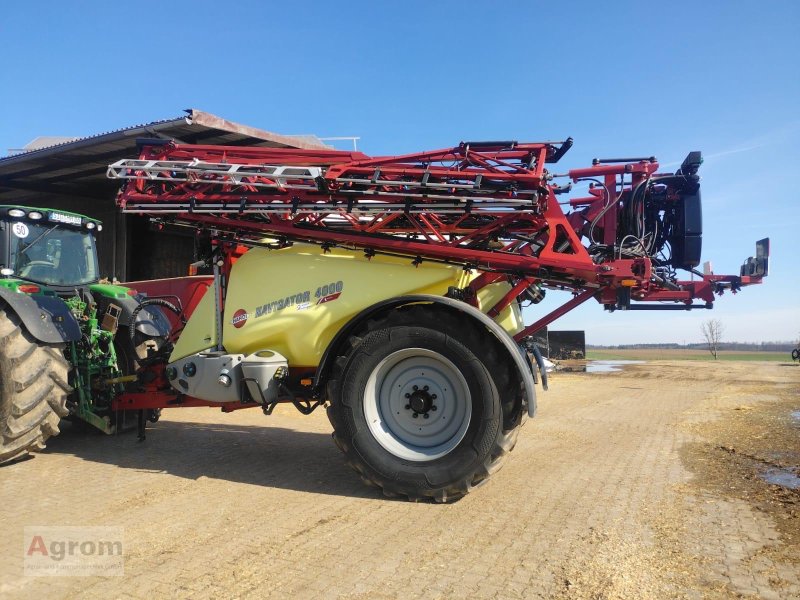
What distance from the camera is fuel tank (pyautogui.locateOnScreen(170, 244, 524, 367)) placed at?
189 inches

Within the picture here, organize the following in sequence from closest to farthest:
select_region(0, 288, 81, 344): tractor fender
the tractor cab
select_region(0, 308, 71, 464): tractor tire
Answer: select_region(0, 308, 71, 464): tractor tire
select_region(0, 288, 81, 344): tractor fender
the tractor cab

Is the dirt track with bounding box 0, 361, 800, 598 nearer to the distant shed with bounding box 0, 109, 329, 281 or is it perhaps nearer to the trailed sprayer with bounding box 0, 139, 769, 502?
the trailed sprayer with bounding box 0, 139, 769, 502

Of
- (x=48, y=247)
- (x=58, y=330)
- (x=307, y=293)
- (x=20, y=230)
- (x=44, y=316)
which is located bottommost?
(x=58, y=330)

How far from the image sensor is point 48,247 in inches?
266

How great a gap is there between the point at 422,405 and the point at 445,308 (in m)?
0.78

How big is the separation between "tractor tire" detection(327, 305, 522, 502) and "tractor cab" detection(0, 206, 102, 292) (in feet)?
13.2

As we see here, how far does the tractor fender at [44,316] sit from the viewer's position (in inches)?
212

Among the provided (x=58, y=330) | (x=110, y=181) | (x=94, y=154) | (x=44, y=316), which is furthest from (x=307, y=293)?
(x=110, y=181)

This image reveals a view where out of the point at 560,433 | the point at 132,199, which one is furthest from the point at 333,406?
the point at 560,433

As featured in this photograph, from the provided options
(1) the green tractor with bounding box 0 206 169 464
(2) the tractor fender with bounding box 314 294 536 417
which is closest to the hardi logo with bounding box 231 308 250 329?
(2) the tractor fender with bounding box 314 294 536 417

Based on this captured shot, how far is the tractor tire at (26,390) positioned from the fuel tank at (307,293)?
1260 mm

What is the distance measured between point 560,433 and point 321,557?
4972 millimetres

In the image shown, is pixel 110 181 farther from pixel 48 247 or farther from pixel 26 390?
pixel 26 390

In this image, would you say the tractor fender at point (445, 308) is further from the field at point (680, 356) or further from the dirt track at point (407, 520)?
the field at point (680, 356)
